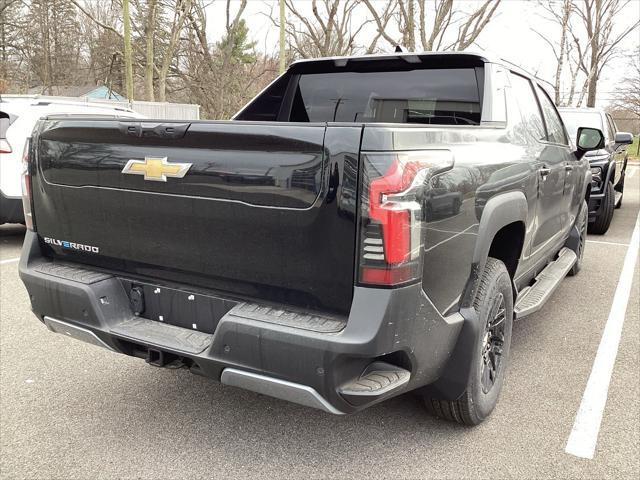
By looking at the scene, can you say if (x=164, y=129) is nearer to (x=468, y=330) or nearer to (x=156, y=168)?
(x=156, y=168)

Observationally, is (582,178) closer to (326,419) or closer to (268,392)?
(326,419)

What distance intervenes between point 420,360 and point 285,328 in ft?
1.88

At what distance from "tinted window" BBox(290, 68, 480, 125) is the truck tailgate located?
1.87 meters

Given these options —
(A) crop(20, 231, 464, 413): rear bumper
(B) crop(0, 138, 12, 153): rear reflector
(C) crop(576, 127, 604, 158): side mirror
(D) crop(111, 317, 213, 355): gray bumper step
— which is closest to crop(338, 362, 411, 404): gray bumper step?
(A) crop(20, 231, 464, 413): rear bumper

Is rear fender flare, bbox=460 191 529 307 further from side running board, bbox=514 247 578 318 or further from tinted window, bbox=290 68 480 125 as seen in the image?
tinted window, bbox=290 68 480 125

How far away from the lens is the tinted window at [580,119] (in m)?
9.13

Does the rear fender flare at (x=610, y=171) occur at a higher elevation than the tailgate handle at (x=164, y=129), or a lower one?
lower

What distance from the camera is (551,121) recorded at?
445 centimetres

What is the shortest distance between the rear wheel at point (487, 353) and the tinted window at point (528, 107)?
120 cm

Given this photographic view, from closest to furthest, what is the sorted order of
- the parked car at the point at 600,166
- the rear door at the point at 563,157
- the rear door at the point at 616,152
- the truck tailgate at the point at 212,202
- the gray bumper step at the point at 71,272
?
the truck tailgate at the point at 212,202 < the gray bumper step at the point at 71,272 < the rear door at the point at 563,157 < the parked car at the point at 600,166 < the rear door at the point at 616,152

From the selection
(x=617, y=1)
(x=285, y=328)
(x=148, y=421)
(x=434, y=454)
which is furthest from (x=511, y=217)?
(x=617, y=1)

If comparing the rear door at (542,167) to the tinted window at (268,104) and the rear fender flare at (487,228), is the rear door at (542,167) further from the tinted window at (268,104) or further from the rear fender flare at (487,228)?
the tinted window at (268,104)

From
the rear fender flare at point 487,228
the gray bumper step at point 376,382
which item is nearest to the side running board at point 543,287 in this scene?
the rear fender flare at point 487,228

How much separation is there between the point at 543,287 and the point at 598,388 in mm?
816
